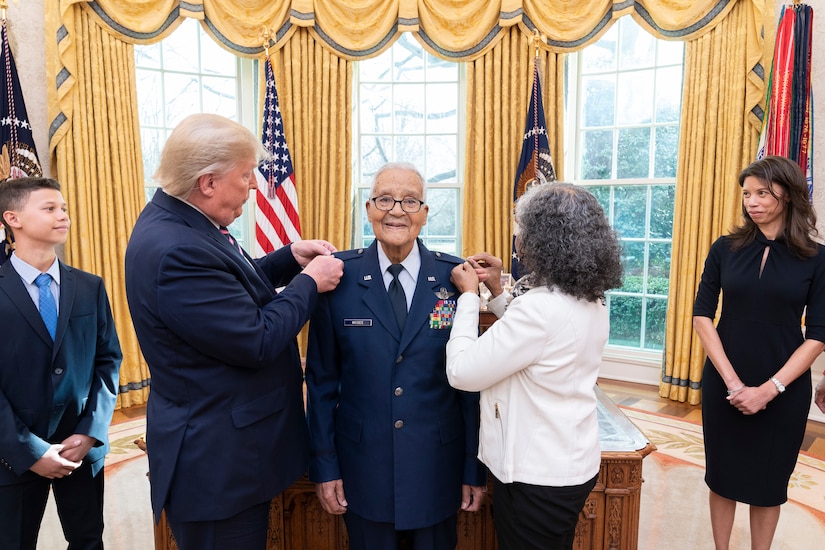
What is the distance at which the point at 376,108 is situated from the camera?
5605 millimetres

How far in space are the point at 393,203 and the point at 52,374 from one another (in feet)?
4.14

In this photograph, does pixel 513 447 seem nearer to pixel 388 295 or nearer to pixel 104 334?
pixel 388 295

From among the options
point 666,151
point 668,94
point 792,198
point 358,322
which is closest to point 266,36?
point 668,94

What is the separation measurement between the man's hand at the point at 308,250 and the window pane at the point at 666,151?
4.17m

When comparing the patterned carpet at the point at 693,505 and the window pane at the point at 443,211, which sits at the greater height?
the window pane at the point at 443,211

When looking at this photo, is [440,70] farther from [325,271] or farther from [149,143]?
[325,271]

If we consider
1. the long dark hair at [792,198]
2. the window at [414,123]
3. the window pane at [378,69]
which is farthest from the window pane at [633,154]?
the long dark hair at [792,198]

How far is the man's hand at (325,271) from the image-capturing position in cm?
153

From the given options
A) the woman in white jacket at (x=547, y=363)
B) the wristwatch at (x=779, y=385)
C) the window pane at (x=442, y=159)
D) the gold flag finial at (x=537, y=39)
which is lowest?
the wristwatch at (x=779, y=385)

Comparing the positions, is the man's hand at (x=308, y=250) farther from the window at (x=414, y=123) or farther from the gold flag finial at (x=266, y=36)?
the window at (x=414, y=123)

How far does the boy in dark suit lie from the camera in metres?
1.76

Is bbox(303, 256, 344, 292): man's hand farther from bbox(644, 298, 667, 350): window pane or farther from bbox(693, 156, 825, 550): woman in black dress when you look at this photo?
bbox(644, 298, 667, 350): window pane

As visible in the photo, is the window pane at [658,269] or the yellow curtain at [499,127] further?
the window pane at [658,269]

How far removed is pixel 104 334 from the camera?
2057 mm
